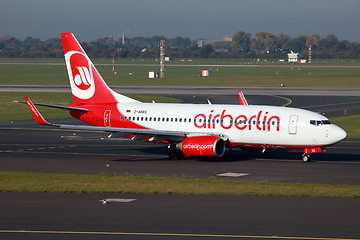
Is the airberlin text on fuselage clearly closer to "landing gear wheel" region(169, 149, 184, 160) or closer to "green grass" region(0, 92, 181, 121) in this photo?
"landing gear wheel" region(169, 149, 184, 160)

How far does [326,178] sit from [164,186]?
1042cm

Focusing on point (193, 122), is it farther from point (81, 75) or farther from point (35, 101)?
point (35, 101)

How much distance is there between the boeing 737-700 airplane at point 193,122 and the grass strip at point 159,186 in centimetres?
791

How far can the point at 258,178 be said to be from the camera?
129 feet

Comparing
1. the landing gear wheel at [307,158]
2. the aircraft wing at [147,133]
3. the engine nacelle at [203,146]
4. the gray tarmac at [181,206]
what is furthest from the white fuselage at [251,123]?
the gray tarmac at [181,206]

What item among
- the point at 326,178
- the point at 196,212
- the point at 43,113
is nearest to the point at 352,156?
the point at 326,178

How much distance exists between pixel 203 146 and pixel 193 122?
3.17 m

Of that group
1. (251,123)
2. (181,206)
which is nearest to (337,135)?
(251,123)

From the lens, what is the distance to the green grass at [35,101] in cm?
8105

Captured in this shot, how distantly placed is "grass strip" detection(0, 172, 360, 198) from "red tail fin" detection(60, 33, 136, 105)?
13.7 meters

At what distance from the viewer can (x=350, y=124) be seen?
73562 millimetres

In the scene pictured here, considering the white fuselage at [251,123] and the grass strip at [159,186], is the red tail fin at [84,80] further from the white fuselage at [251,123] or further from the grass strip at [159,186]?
the grass strip at [159,186]

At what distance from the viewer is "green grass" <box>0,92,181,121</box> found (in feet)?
266

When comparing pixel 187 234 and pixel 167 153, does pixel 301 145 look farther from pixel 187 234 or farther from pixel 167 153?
pixel 187 234
